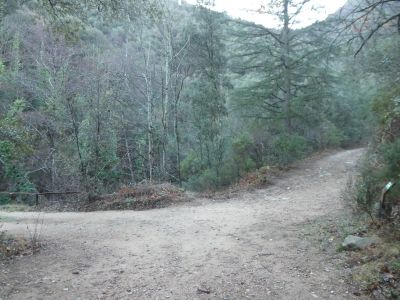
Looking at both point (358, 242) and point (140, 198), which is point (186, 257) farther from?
point (140, 198)

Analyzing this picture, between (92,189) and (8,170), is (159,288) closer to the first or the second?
(92,189)

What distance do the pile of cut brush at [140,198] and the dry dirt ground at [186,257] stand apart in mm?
1089

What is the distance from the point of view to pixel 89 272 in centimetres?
571

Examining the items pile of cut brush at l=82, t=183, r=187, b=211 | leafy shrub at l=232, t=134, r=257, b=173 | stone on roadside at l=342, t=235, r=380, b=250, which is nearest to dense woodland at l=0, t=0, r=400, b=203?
leafy shrub at l=232, t=134, r=257, b=173

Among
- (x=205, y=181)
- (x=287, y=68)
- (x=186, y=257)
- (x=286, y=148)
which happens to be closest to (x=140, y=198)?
(x=205, y=181)

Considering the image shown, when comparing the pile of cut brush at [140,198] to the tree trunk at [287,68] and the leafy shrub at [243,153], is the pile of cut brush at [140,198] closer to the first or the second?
the leafy shrub at [243,153]

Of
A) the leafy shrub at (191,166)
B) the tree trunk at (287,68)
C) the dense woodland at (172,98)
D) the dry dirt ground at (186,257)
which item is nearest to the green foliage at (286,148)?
the dense woodland at (172,98)

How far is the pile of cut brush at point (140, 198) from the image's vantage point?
11988 mm

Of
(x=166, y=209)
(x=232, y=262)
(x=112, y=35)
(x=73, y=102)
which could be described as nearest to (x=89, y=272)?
(x=232, y=262)

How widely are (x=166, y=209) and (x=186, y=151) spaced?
9.97 metres

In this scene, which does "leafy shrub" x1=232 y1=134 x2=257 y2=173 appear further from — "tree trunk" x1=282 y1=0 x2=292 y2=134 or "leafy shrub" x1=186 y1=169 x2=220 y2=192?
"tree trunk" x1=282 y1=0 x2=292 y2=134

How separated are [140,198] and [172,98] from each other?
24.0 ft

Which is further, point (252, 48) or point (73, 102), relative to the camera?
point (252, 48)

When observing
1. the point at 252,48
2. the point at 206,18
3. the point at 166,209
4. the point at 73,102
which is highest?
the point at 206,18
